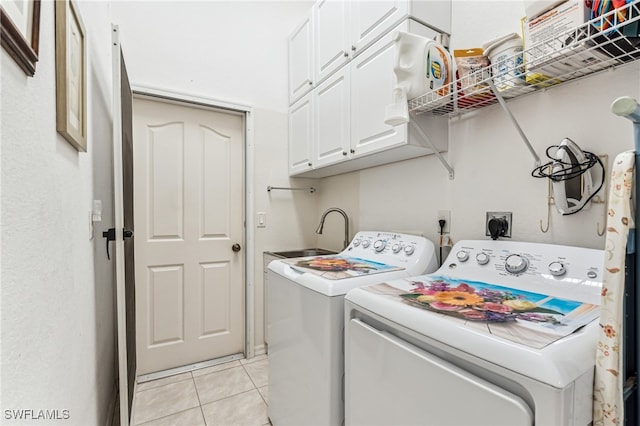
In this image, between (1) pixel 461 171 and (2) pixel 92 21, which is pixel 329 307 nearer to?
(1) pixel 461 171

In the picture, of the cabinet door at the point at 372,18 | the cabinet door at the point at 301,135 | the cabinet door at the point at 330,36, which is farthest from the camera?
the cabinet door at the point at 301,135

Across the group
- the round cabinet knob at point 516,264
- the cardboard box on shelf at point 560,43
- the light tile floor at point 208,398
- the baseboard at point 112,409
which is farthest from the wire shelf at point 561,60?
the baseboard at point 112,409

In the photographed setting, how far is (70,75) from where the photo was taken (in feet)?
3.02

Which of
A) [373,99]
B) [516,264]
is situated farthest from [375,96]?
[516,264]

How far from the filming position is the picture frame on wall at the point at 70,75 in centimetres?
80

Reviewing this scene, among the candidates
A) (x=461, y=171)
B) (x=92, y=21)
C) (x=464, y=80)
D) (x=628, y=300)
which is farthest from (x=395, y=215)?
(x=92, y=21)

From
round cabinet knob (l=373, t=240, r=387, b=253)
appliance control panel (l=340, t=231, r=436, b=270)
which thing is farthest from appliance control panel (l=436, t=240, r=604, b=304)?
round cabinet knob (l=373, t=240, r=387, b=253)

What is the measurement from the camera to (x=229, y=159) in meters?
2.54

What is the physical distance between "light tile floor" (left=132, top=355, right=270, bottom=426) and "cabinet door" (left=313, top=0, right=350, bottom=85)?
224 cm

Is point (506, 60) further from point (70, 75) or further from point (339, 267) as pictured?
point (70, 75)

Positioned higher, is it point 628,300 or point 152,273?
point 628,300

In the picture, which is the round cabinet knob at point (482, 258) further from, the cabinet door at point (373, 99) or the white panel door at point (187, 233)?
the white panel door at point (187, 233)

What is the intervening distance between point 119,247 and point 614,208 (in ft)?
5.22

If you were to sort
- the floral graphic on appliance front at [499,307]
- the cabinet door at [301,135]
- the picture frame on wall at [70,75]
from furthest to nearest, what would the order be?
the cabinet door at [301,135]
the picture frame on wall at [70,75]
the floral graphic on appliance front at [499,307]
